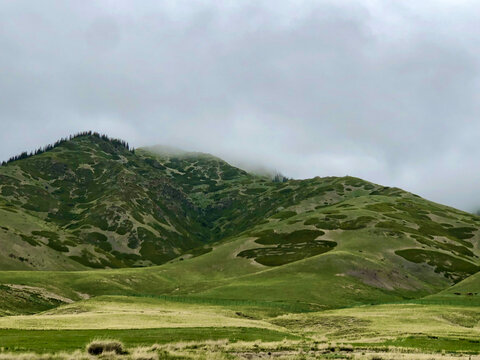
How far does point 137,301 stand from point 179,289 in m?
51.8

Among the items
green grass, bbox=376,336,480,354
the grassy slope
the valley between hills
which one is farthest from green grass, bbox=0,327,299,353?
the grassy slope

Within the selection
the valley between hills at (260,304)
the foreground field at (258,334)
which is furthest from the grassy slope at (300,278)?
the foreground field at (258,334)

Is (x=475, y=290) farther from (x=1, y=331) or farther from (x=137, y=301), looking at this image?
(x=1, y=331)

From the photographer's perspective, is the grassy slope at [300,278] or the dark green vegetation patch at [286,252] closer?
the grassy slope at [300,278]

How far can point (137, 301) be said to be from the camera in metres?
91.1

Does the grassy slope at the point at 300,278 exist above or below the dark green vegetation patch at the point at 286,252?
below

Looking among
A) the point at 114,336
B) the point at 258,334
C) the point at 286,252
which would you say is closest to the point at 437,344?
the point at 258,334

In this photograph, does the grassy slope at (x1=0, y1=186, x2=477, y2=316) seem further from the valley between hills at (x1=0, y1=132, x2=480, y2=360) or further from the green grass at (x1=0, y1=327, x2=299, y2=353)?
the green grass at (x1=0, y1=327, x2=299, y2=353)

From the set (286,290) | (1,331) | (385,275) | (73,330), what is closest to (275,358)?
(73,330)

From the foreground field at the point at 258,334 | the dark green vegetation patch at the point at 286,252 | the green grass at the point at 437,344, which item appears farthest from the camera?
the dark green vegetation patch at the point at 286,252

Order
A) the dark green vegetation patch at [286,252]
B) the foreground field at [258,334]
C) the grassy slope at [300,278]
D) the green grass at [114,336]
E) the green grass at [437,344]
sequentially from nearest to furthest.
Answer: the green grass at [114,336]
the foreground field at [258,334]
the green grass at [437,344]
the grassy slope at [300,278]
the dark green vegetation patch at [286,252]

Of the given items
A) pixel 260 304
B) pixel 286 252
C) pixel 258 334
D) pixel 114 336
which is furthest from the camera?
pixel 286 252

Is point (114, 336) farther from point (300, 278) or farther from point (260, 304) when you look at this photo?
point (300, 278)

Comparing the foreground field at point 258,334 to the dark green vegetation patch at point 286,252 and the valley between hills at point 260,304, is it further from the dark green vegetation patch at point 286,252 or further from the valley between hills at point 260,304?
the dark green vegetation patch at point 286,252
